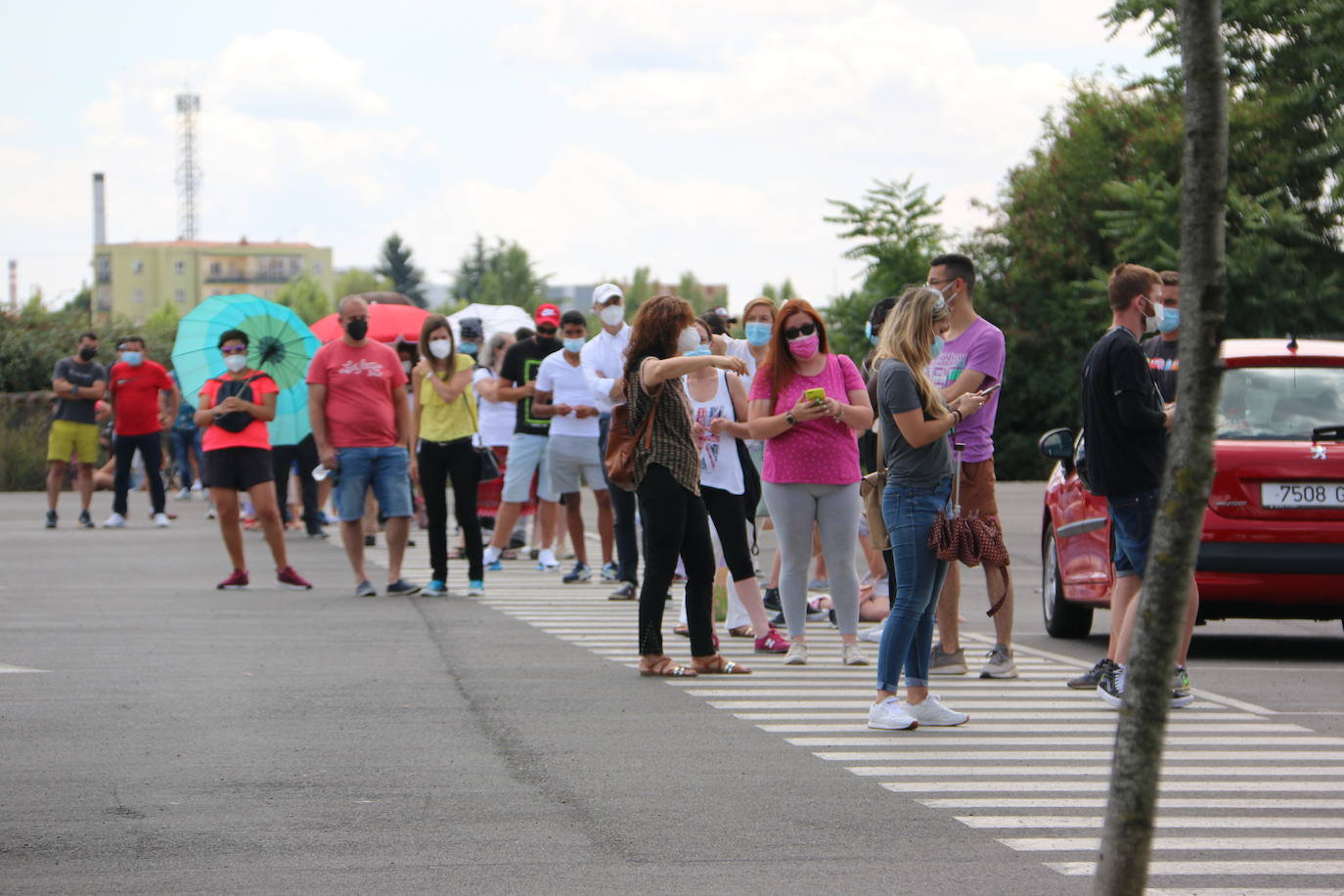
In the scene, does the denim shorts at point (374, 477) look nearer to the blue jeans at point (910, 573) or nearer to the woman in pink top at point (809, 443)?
the woman in pink top at point (809, 443)

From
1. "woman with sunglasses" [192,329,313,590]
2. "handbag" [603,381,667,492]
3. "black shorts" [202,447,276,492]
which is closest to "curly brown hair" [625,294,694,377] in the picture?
"handbag" [603,381,667,492]

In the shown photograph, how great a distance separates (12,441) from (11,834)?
26.7 metres

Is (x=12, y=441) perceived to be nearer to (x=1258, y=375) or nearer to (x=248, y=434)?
(x=248, y=434)

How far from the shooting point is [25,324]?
124 ft

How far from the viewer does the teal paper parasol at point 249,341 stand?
16016 mm

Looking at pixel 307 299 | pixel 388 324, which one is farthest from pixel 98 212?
pixel 388 324

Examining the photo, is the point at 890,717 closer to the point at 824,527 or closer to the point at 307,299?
the point at 824,527

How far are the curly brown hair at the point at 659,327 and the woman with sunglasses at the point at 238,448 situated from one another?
4938mm

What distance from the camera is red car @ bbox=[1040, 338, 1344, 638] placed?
10.0 metres

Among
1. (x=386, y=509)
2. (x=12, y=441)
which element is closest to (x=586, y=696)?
(x=386, y=509)

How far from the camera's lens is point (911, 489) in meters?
8.10

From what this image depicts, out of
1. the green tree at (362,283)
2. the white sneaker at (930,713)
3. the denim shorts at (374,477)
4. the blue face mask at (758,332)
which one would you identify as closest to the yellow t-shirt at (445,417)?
the denim shorts at (374,477)

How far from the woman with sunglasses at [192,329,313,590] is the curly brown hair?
16.2ft

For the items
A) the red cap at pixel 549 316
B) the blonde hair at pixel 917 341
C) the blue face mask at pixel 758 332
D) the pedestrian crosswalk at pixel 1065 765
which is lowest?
the pedestrian crosswalk at pixel 1065 765
